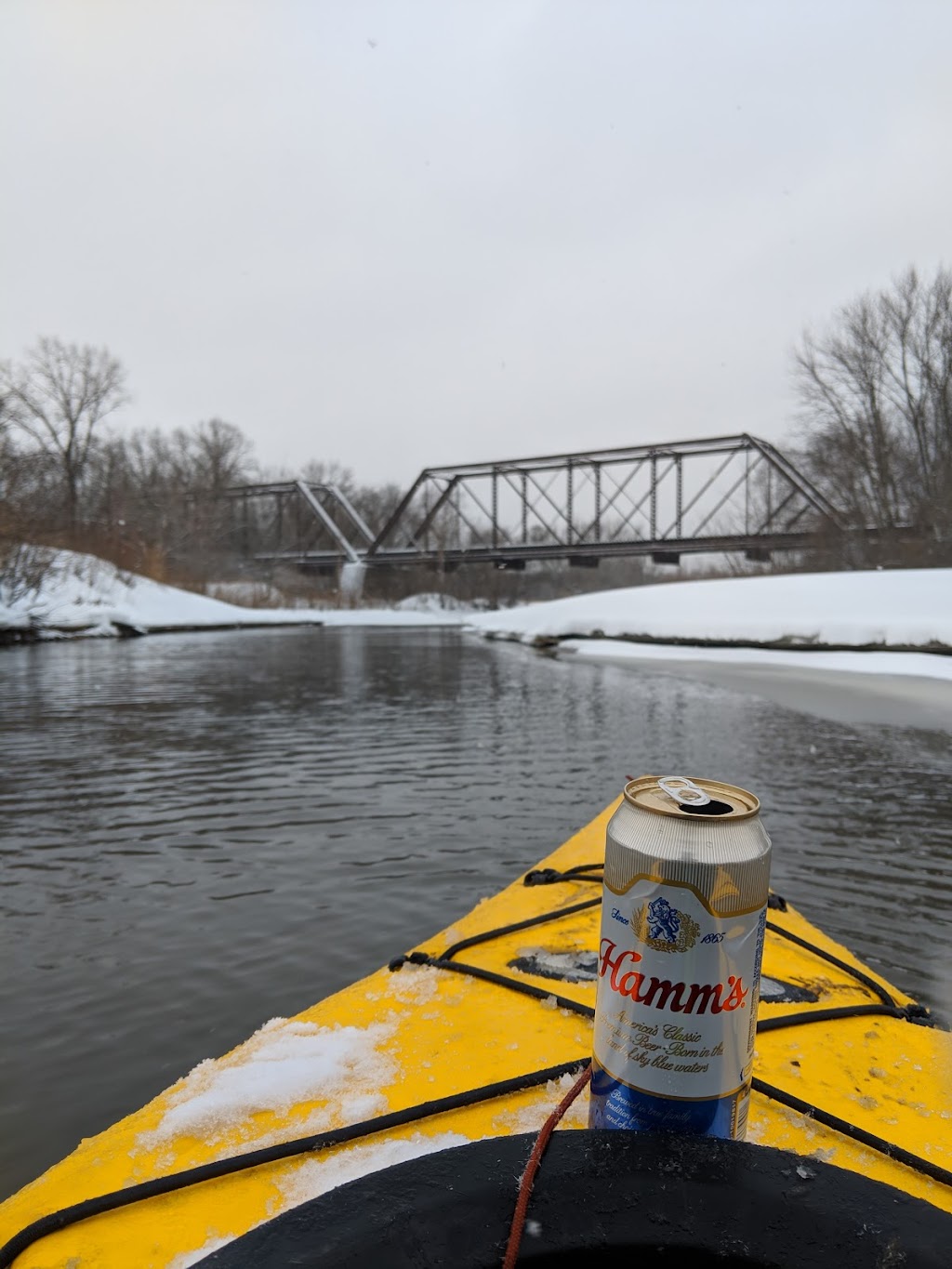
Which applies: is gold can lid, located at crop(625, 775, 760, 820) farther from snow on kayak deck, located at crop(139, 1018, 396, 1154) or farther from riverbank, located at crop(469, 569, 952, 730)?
riverbank, located at crop(469, 569, 952, 730)

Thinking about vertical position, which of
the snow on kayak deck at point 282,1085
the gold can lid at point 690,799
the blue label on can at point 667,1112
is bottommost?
the snow on kayak deck at point 282,1085

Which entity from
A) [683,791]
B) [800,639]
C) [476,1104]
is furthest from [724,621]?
[683,791]

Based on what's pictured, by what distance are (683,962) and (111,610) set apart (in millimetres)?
31968

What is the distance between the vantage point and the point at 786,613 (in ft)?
59.5

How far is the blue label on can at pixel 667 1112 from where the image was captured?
111 centimetres

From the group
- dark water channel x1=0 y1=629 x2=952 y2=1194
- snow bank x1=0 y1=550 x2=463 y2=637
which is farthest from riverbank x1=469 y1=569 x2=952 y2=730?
snow bank x1=0 y1=550 x2=463 y2=637

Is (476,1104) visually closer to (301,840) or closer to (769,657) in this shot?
(301,840)

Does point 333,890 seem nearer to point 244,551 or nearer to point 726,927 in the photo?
point 726,927

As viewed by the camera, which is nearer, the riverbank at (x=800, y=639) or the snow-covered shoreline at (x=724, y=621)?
the riverbank at (x=800, y=639)

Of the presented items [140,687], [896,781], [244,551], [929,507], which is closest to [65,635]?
[140,687]

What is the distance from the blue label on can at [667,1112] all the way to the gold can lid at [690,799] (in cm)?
41

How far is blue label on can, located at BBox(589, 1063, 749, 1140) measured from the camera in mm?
1105

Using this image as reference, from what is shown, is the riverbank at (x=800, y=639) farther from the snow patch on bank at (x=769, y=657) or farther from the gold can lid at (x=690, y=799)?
the gold can lid at (x=690, y=799)

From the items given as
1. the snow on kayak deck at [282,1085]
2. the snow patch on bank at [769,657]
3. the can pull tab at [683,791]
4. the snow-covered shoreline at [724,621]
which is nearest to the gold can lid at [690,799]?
the can pull tab at [683,791]
